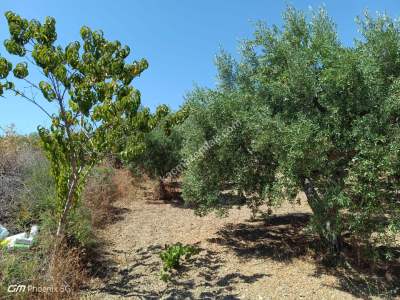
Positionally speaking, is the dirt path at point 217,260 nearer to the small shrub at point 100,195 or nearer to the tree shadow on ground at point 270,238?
the tree shadow on ground at point 270,238

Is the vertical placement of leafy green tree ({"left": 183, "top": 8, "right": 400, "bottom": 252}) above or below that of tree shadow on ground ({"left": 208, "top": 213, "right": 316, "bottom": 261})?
above

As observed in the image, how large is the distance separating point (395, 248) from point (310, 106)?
4.53m

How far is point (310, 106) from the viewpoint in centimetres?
743

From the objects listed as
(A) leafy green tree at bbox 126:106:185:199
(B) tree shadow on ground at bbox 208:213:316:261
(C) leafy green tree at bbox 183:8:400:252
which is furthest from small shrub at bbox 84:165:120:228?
(C) leafy green tree at bbox 183:8:400:252

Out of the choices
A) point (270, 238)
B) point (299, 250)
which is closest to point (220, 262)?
point (299, 250)

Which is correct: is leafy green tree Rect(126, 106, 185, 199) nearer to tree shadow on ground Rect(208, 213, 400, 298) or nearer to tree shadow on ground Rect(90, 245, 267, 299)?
tree shadow on ground Rect(208, 213, 400, 298)

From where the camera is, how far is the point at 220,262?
8.61m

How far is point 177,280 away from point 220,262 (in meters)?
1.44

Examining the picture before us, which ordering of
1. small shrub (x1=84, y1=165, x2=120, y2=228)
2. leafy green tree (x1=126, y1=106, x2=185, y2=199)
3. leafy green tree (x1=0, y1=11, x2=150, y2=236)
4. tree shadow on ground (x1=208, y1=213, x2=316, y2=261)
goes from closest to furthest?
leafy green tree (x1=0, y1=11, x2=150, y2=236) < tree shadow on ground (x1=208, y1=213, x2=316, y2=261) < small shrub (x1=84, y1=165, x2=120, y2=228) < leafy green tree (x1=126, y1=106, x2=185, y2=199)

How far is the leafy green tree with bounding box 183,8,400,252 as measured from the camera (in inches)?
253

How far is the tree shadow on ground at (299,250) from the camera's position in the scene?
756 centimetres

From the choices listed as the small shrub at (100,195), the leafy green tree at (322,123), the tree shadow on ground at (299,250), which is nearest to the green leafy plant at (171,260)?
the tree shadow on ground at (299,250)

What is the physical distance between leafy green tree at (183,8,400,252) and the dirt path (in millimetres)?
1157

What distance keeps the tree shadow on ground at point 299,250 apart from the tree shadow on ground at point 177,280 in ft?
3.99
